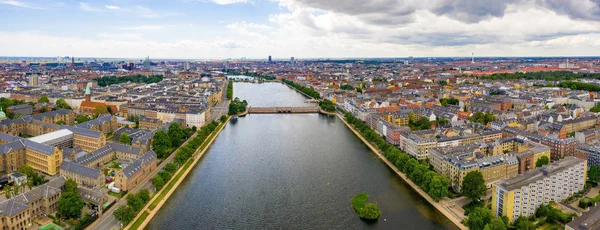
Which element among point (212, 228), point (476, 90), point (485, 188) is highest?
point (476, 90)

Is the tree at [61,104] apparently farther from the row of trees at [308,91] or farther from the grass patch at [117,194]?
the row of trees at [308,91]

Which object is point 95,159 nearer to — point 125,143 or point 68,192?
point 125,143

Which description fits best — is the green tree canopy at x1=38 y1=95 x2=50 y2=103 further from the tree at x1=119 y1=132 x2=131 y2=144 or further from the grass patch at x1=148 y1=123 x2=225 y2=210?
the grass patch at x1=148 y1=123 x2=225 y2=210

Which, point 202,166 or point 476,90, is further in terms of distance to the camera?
point 476,90

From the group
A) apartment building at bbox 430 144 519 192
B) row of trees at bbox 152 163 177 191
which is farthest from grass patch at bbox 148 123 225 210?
apartment building at bbox 430 144 519 192

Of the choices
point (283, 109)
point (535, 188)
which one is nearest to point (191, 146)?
point (535, 188)

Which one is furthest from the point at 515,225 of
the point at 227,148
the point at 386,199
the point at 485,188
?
the point at 227,148
